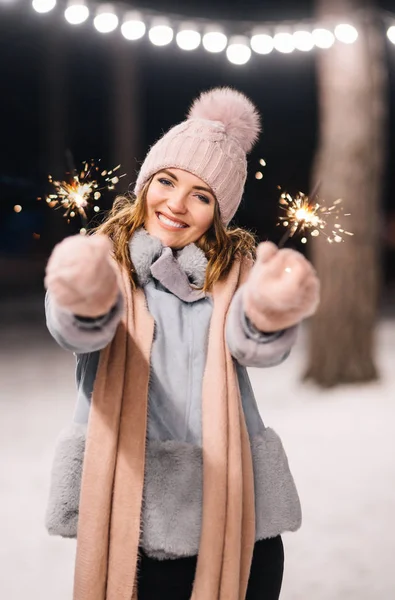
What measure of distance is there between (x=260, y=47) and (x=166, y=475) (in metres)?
3.18

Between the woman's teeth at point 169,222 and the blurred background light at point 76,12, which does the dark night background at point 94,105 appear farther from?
the woman's teeth at point 169,222

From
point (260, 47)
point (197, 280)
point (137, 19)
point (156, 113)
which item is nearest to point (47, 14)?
point (137, 19)

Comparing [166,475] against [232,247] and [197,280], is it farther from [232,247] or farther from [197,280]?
[232,247]

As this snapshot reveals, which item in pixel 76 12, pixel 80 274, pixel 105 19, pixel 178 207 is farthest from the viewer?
pixel 105 19

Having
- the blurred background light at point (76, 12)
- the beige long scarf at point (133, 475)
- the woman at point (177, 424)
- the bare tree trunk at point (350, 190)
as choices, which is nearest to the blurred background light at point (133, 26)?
the blurred background light at point (76, 12)

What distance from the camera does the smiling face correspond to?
1.48 m

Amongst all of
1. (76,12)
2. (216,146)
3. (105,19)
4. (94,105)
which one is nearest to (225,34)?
(105,19)

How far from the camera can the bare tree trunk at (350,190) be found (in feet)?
15.1

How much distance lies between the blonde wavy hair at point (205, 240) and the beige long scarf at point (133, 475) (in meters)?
0.13

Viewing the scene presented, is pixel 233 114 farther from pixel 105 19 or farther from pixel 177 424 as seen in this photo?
pixel 105 19

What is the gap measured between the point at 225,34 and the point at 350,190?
1.37 meters

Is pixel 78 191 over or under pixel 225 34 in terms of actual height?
under

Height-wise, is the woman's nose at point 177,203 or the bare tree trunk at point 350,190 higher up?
the bare tree trunk at point 350,190

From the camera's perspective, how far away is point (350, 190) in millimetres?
4621
